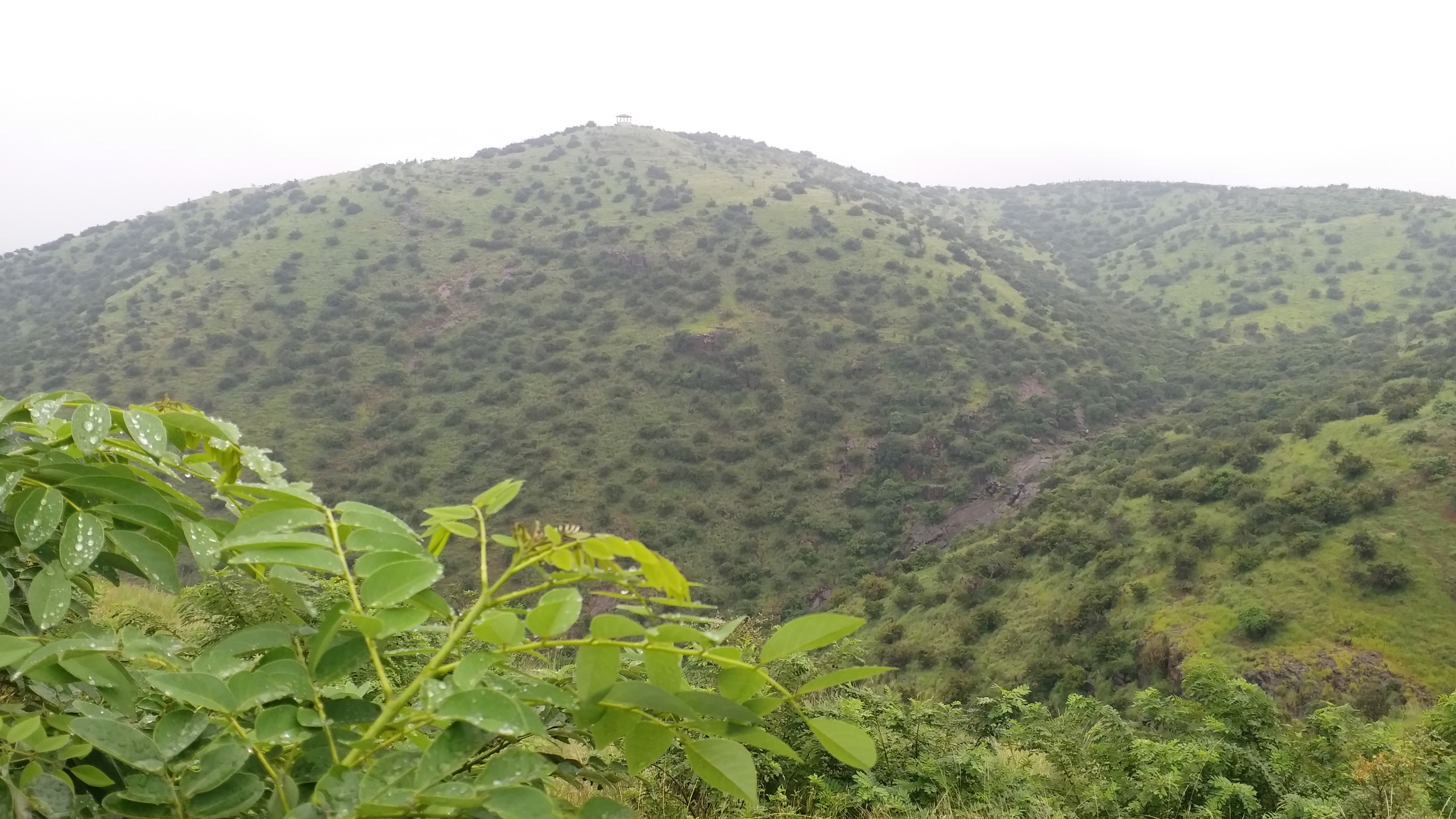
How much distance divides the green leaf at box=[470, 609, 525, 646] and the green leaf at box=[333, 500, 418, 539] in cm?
28

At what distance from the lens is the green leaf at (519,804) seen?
791 mm

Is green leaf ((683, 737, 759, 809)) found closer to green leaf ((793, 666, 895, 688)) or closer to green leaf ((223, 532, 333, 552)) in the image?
green leaf ((793, 666, 895, 688))

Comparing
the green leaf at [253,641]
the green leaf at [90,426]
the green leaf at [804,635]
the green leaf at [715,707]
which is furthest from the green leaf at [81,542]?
the green leaf at [804,635]

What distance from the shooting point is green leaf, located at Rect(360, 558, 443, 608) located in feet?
3.07

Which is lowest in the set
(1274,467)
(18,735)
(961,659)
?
(961,659)

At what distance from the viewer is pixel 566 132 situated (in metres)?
92.8

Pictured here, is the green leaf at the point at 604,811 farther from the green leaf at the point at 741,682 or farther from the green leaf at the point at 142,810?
the green leaf at the point at 142,810

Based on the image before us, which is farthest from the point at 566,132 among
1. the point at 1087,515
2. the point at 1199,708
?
the point at 1199,708

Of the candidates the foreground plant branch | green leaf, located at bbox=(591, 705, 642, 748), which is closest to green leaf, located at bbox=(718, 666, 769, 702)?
the foreground plant branch

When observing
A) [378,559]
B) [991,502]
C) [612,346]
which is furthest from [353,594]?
[612,346]

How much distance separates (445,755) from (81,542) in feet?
2.63

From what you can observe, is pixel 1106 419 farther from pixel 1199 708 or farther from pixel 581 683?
pixel 581 683

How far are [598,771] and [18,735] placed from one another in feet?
3.04

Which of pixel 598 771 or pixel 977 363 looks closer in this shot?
pixel 598 771
